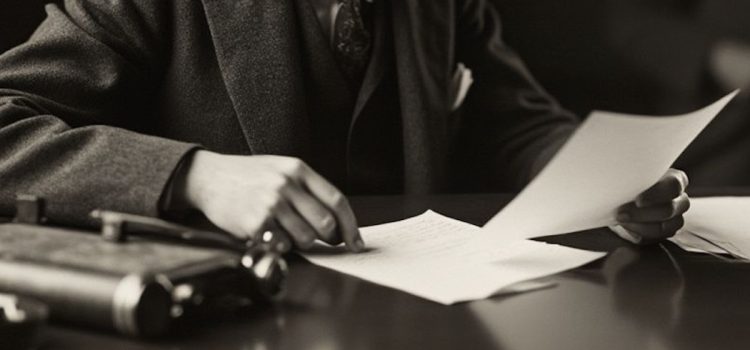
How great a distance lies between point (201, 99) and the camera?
112cm

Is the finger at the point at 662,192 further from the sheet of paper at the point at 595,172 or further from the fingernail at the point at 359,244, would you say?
the fingernail at the point at 359,244

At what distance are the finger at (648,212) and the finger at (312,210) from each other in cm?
28

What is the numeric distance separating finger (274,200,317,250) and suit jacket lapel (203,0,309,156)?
0.39 m

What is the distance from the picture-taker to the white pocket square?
1.38m

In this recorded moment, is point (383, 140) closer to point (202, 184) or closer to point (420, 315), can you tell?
point (202, 184)

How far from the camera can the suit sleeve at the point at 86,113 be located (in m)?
0.78

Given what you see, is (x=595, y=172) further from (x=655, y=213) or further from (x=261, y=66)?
(x=261, y=66)

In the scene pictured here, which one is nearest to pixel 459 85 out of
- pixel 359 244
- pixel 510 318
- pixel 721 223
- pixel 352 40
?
pixel 352 40

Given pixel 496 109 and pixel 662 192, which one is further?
pixel 496 109

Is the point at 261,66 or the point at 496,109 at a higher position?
the point at 261,66

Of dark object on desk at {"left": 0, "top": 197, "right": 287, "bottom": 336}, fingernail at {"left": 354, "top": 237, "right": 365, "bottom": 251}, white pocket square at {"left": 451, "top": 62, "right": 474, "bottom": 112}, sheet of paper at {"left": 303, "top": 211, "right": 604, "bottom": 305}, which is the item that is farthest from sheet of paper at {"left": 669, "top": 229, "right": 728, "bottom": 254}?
white pocket square at {"left": 451, "top": 62, "right": 474, "bottom": 112}

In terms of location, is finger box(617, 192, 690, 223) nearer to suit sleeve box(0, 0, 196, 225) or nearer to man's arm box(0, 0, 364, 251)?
man's arm box(0, 0, 364, 251)

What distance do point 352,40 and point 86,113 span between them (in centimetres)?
33

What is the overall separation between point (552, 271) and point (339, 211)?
165 millimetres
